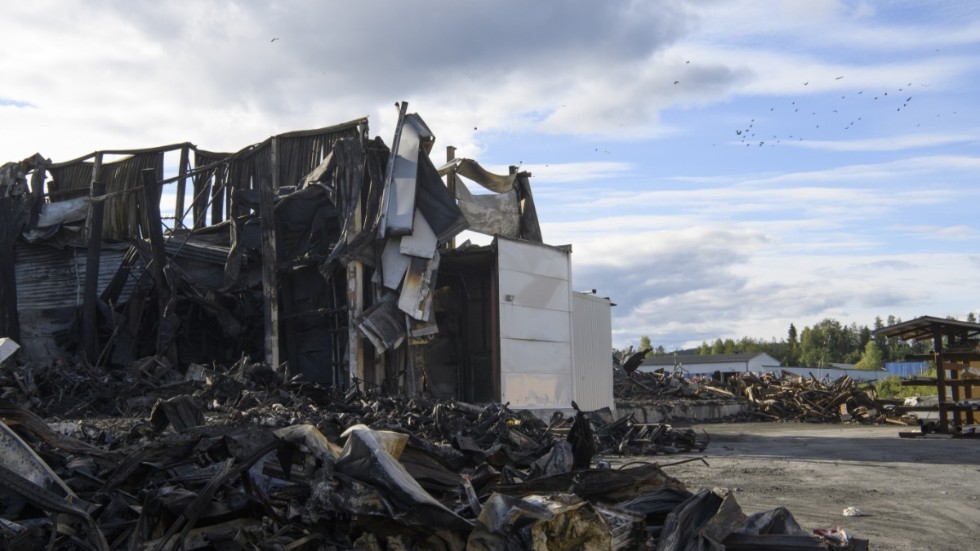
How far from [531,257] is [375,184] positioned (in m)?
3.64

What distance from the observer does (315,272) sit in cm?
1789

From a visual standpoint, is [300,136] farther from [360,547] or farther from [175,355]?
[360,547]

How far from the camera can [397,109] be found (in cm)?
1692

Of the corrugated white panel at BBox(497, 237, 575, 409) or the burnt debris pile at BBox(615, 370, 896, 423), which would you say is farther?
the burnt debris pile at BBox(615, 370, 896, 423)

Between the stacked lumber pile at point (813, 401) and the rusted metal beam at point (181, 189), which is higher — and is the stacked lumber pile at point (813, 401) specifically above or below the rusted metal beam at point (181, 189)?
below

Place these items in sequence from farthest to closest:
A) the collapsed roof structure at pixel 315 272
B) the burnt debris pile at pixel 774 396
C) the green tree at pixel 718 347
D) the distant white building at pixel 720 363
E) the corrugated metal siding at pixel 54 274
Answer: the green tree at pixel 718 347 < the distant white building at pixel 720 363 < the burnt debris pile at pixel 774 396 < the corrugated metal siding at pixel 54 274 < the collapsed roof structure at pixel 315 272

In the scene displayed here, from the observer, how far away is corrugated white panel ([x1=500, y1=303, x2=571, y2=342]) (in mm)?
17781

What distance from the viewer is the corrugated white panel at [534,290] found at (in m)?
17.8

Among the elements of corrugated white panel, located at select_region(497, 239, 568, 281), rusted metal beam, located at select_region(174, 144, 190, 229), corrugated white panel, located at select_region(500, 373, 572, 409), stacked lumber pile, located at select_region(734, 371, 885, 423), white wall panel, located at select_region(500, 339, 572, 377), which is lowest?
stacked lumber pile, located at select_region(734, 371, 885, 423)

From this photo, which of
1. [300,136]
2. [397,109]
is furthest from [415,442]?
[300,136]

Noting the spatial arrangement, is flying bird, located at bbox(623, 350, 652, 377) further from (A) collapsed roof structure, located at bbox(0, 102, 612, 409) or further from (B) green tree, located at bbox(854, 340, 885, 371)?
(B) green tree, located at bbox(854, 340, 885, 371)

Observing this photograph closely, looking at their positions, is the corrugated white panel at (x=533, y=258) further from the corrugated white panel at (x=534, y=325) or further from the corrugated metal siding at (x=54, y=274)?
the corrugated metal siding at (x=54, y=274)

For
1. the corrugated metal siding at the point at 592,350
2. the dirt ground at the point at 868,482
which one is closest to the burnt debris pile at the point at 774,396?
the corrugated metal siding at the point at 592,350

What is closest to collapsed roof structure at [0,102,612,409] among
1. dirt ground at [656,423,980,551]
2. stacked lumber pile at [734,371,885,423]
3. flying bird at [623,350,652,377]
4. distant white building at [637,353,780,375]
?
dirt ground at [656,423,980,551]
